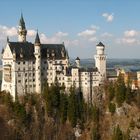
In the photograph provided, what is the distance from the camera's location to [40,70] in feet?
319

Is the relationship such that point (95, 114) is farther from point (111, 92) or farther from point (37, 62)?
point (37, 62)

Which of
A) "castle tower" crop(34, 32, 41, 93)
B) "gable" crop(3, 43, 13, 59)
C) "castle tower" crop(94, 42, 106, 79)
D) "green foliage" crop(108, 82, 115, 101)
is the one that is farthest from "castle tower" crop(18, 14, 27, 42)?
"green foliage" crop(108, 82, 115, 101)

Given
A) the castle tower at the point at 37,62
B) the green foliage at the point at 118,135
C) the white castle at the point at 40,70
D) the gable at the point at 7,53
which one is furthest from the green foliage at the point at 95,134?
the gable at the point at 7,53

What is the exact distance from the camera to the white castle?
3738 inches

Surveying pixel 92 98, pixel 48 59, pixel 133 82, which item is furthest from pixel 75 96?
pixel 133 82

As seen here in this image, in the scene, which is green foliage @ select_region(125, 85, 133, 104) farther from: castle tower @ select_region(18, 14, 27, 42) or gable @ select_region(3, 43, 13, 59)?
castle tower @ select_region(18, 14, 27, 42)

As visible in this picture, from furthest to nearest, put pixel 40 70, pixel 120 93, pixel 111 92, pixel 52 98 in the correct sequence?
1. pixel 40 70
2. pixel 111 92
3. pixel 52 98
4. pixel 120 93

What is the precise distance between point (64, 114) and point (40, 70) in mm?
13092

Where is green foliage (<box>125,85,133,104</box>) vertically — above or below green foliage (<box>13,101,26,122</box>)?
above

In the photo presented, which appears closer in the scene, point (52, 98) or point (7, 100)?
point (7, 100)

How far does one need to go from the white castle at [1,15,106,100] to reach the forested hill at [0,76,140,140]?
288 centimetres

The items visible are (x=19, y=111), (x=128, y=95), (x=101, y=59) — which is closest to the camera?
(x=19, y=111)

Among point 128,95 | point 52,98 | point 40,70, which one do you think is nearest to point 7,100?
point 52,98

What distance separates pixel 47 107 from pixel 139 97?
2342cm
